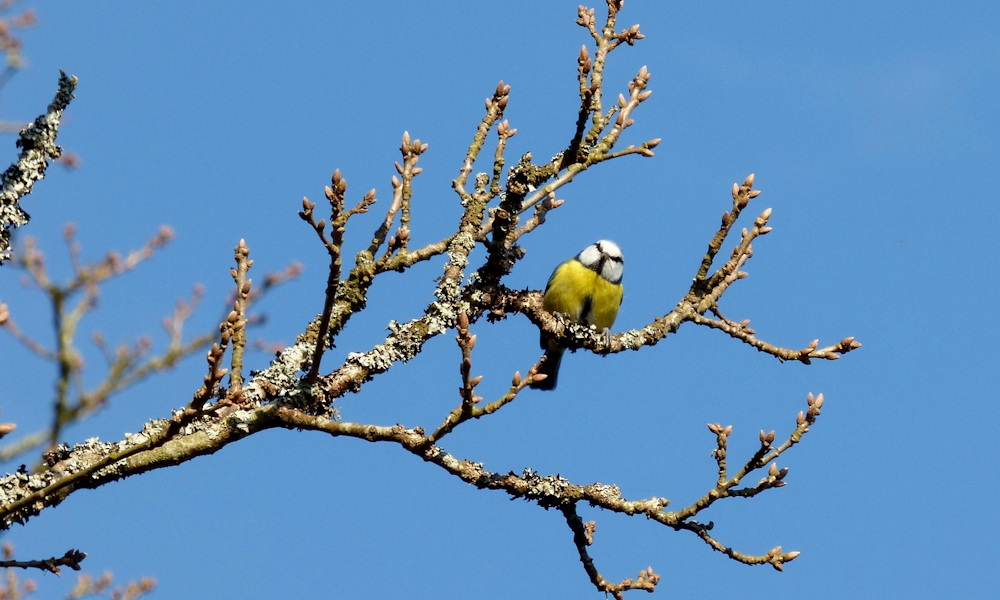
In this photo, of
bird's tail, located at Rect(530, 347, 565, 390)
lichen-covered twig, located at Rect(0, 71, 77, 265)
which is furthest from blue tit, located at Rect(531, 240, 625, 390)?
lichen-covered twig, located at Rect(0, 71, 77, 265)

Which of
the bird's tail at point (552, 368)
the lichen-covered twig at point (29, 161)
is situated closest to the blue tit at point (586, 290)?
the bird's tail at point (552, 368)

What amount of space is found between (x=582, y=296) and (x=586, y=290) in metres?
0.05

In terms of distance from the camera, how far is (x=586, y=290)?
7.08m

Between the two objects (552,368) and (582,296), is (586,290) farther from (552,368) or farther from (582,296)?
(552,368)

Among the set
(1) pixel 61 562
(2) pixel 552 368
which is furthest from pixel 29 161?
(2) pixel 552 368

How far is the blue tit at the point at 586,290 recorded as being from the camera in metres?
7.08

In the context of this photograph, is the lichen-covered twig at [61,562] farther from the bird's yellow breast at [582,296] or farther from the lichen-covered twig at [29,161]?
the bird's yellow breast at [582,296]

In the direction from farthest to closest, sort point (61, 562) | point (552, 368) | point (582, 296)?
point (552, 368) < point (582, 296) < point (61, 562)

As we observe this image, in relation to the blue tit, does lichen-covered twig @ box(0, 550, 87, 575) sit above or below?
below

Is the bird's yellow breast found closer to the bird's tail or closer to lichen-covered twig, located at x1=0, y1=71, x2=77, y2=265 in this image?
the bird's tail

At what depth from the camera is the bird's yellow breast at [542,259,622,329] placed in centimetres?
707

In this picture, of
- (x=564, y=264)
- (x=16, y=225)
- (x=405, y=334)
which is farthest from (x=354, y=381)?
(x=564, y=264)

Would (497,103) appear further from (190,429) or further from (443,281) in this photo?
(190,429)

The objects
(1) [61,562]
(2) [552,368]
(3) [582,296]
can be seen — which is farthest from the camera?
(2) [552,368]
